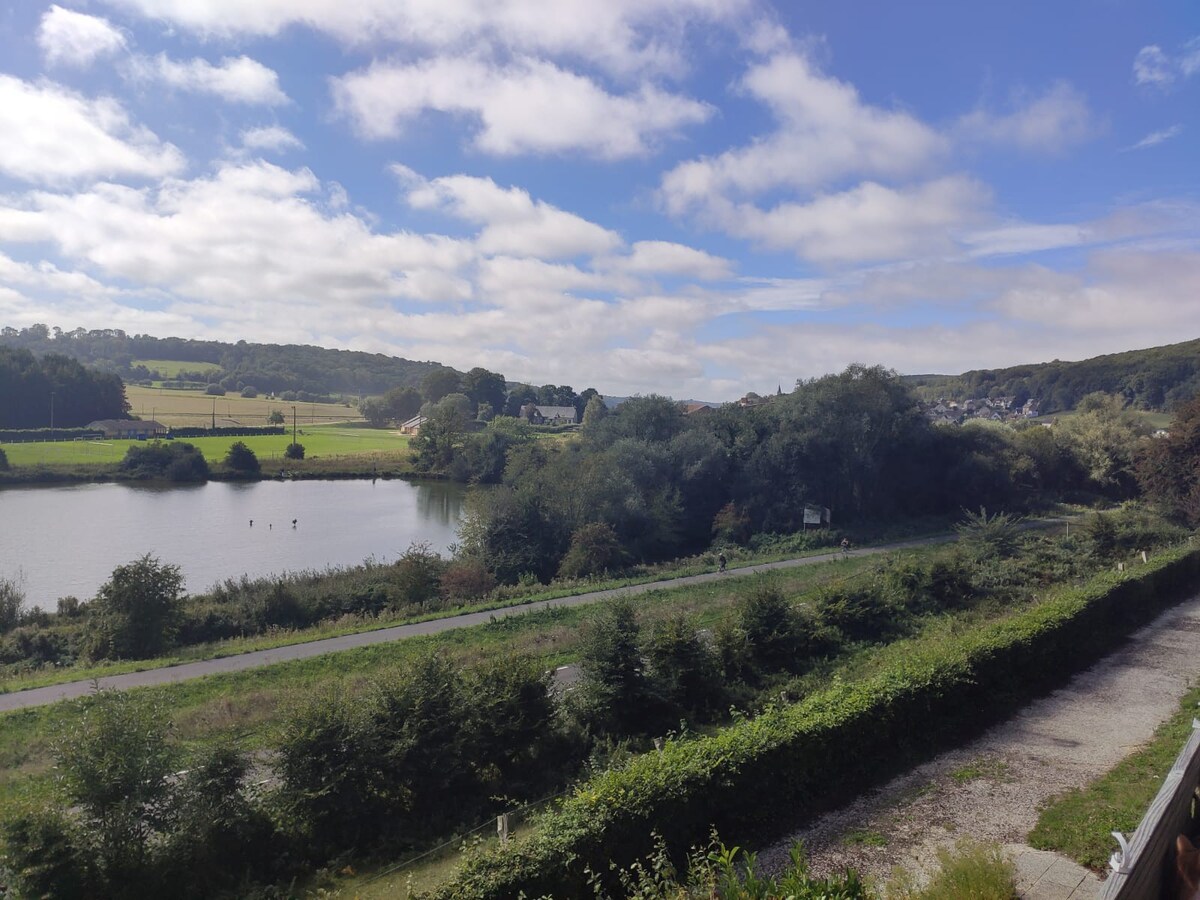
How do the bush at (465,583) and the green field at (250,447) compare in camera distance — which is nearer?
the bush at (465,583)

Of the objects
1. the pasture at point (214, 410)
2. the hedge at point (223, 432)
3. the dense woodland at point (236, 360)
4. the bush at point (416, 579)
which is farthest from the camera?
the dense woodland at point (236, 360)

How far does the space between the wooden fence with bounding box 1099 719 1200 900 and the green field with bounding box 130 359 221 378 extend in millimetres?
147640

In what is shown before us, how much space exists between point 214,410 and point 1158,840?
103021mm

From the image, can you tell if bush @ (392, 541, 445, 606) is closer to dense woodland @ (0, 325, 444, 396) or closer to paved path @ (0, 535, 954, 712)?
paved path @ (0, 535, 954, 712)

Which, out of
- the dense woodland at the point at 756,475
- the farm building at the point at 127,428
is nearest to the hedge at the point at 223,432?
the farm building at the point at 127,428

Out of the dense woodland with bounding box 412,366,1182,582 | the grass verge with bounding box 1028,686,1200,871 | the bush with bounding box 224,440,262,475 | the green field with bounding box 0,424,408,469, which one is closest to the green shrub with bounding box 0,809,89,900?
the grass verge with bounding box 1028,686,1200,871

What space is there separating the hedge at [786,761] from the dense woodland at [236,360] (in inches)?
5256

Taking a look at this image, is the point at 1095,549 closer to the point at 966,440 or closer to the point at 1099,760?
the point at 1099,760

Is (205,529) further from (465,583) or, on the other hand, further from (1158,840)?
(1158,840)

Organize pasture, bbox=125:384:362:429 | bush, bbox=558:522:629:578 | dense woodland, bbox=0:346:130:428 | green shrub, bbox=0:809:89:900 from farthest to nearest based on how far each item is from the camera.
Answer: pasture, bbox=125:384:362:429, dense woodland, bbox=0:346:130:428, bush, bbox=558:522:629:578, green shrub, bbox=0:809:89:900

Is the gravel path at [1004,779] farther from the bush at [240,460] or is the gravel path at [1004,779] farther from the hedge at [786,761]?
the bush at [240,460]

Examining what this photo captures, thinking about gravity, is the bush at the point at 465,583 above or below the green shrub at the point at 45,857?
below

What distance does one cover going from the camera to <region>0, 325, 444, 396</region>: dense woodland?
130625 mm

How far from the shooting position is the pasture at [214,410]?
8581cm
